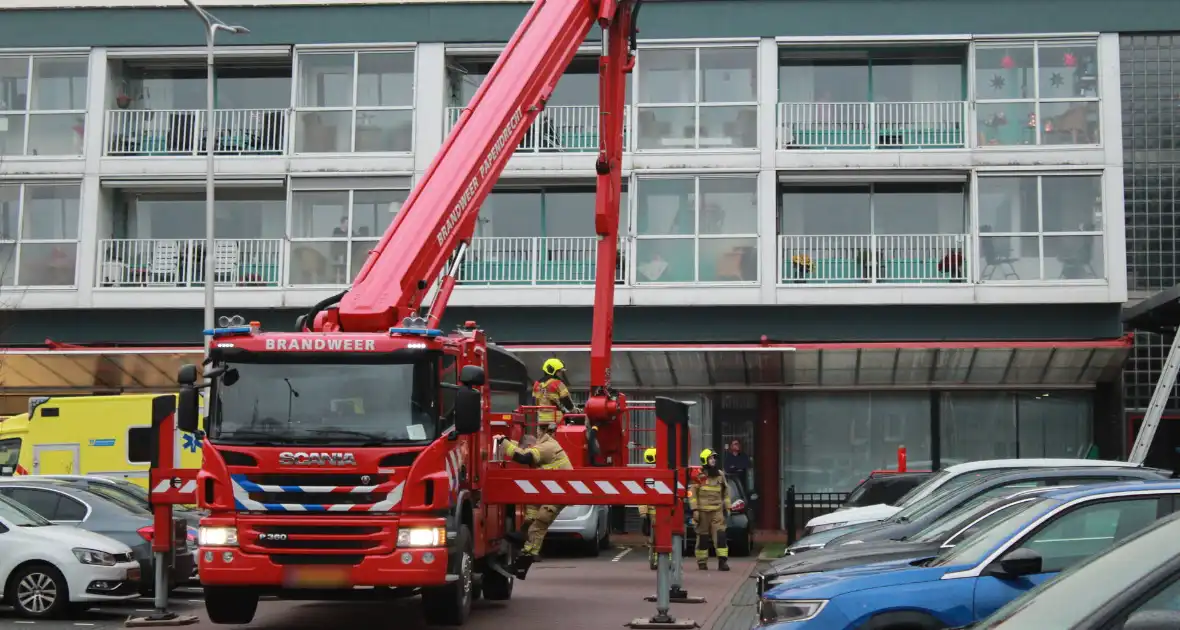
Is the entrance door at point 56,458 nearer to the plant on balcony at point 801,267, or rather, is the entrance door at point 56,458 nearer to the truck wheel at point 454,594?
the truck wheel at point 454,594

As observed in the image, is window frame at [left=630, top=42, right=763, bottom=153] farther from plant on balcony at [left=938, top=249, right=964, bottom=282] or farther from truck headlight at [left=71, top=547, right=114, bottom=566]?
truck headlight at [left=71, top=547, right=114, bottom=566]

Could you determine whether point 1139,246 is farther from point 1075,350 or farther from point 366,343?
point 366,343

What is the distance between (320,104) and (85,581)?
17.4 metres

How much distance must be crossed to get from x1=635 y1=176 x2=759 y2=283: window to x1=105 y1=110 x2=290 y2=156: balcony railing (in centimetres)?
824

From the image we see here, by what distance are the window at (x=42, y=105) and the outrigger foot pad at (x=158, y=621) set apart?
18917 millimetres

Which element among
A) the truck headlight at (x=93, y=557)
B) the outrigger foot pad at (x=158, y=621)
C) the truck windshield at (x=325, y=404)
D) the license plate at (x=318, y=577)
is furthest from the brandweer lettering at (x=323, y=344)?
the truck headlight at (x=93, y=557)

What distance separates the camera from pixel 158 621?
13.8 m

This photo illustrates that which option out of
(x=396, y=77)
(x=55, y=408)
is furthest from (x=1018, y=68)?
(x=55, y=408)

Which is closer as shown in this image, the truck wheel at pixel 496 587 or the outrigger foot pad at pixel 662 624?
the outrigger foot pad at pixel 662 624

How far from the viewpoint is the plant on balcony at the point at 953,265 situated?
94.2 feet

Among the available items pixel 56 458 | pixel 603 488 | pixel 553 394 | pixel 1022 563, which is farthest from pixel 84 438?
pixel 1022 563

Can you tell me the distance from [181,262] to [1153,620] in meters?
28.0

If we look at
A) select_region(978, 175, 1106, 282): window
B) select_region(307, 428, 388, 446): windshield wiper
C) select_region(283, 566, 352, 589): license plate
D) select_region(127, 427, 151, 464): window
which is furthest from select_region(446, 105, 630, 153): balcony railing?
select_region(283, 566, 352, 589): license plate

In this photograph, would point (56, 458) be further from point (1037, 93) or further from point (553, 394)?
point (1037, 93)
